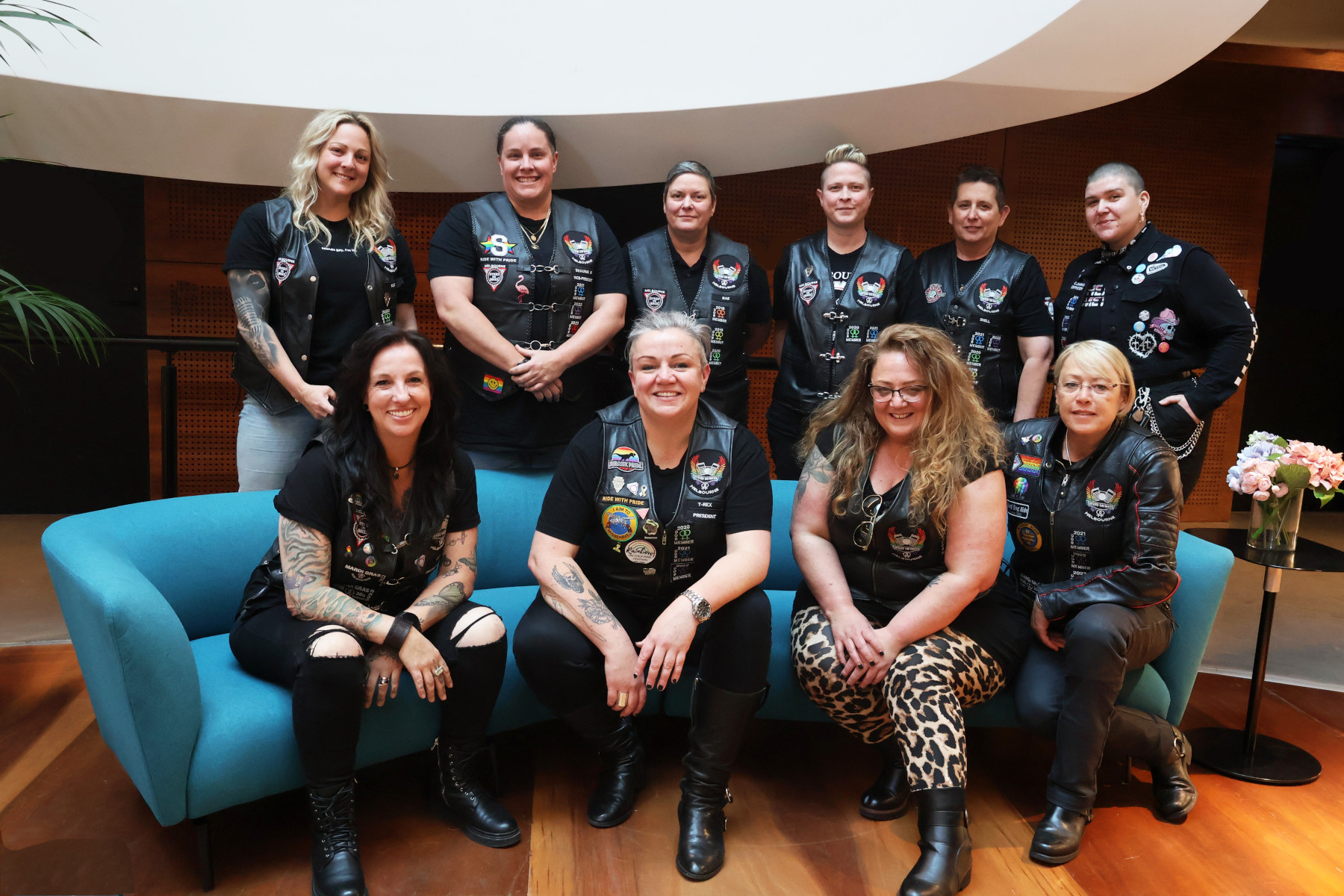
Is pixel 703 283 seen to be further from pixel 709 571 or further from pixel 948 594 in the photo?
pixel 948 594

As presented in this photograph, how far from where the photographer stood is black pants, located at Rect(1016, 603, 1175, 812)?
2.05 m

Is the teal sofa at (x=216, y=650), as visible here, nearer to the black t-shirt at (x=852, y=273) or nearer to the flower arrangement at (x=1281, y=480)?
the flower arrangement at (x=1281, y=480)

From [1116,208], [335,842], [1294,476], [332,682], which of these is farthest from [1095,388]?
[335,842]

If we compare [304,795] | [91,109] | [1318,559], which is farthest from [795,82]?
[304,795]

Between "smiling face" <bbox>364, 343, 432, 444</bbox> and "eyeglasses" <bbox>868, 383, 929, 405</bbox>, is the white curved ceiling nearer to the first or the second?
"eyeglasses" <bbox>868, 383, 929, 405</bbox>

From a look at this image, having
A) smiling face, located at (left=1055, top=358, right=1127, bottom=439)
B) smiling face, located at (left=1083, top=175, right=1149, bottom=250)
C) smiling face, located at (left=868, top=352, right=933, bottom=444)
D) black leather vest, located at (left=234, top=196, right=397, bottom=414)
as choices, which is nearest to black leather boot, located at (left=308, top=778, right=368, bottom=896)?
black leather vest, located at (left=234, top=196, right=397, bottom=414)

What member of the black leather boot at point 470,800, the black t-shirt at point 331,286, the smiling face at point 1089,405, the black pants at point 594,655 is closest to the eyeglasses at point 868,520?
the black pants at point 594,655

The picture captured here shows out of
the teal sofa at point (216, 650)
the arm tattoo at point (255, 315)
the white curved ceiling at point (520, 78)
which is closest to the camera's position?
the teal sofa at point (216, 650)

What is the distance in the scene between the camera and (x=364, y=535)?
6.53 feet

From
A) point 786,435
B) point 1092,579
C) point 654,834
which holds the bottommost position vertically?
point 654,834

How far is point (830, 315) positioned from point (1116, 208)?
946 mm

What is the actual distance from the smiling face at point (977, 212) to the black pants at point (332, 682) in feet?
6.59

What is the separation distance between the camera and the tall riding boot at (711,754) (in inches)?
79.1

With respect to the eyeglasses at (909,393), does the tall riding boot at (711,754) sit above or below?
below
